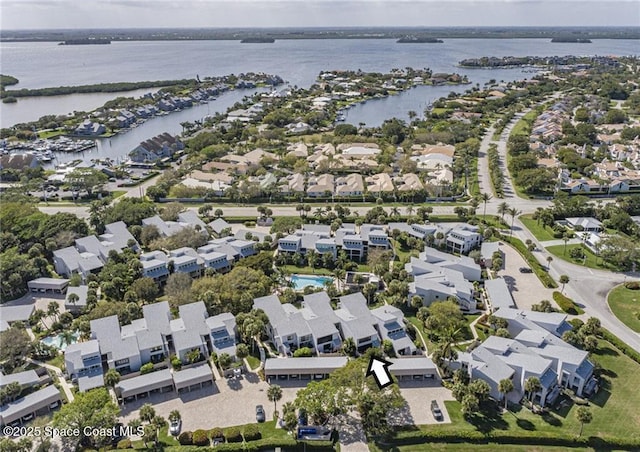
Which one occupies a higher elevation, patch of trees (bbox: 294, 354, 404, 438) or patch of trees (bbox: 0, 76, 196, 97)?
patch of trees (bbox: 0, 76, 196, 97)

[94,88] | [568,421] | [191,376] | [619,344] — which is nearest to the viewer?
[568,421]

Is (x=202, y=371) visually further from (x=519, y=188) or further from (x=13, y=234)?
(x=519, y=188)

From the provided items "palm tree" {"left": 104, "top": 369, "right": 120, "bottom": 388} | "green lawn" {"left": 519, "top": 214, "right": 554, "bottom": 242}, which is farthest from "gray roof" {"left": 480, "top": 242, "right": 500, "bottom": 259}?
"palm tree" {"left": 104, "top": 369, "right": 120, "bottom": 388}

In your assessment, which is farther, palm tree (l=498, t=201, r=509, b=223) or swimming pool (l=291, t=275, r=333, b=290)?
palm tree (l=498, t=201, r=509, b=223)

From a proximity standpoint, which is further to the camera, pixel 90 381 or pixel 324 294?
pixel 324 294

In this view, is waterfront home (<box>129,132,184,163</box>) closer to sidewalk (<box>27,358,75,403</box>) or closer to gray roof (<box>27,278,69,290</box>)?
gray roof (<box>27,278,69,290</box>)

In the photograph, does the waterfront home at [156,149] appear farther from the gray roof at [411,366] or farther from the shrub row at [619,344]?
the shrub row at [619,344]

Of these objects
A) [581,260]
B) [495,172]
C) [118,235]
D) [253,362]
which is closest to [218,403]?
[253,362]

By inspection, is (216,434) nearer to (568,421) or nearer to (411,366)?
(411,366)
